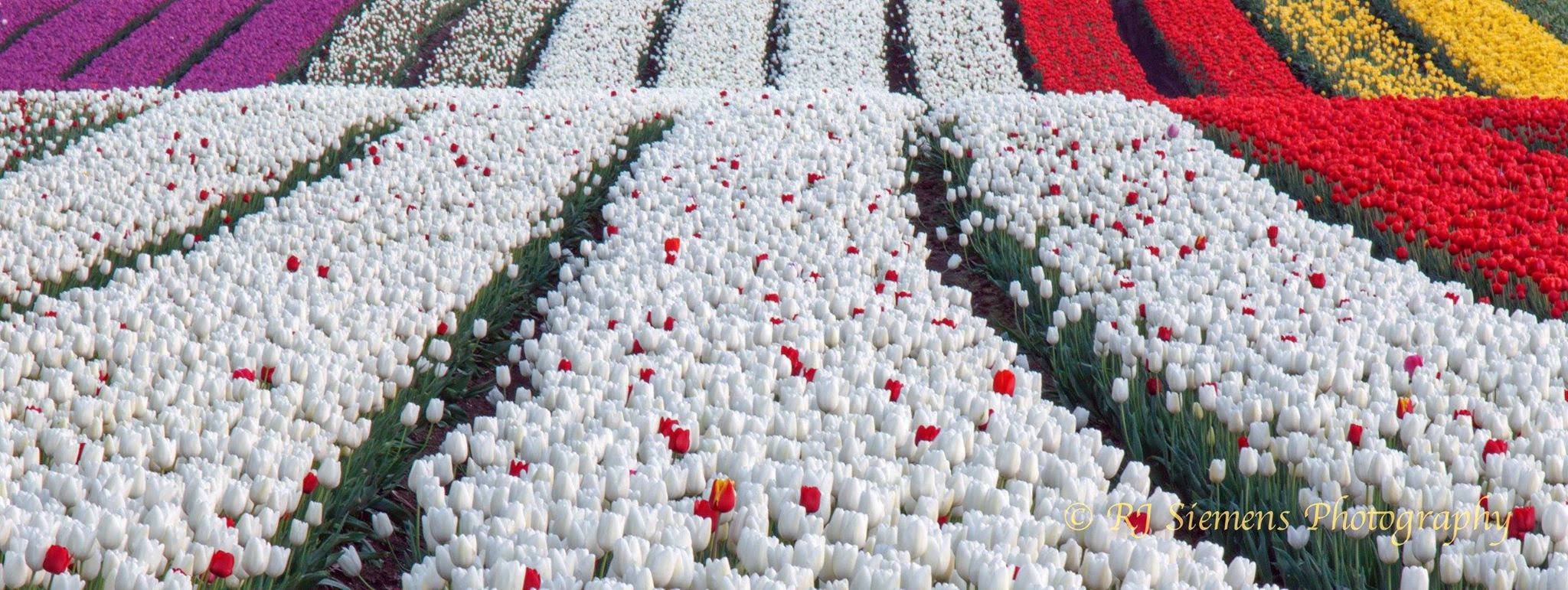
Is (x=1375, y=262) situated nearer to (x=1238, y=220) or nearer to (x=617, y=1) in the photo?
(x=1238, y=220)

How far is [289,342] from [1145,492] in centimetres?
369

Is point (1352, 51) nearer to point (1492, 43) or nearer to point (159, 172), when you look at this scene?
point (1492, 43)

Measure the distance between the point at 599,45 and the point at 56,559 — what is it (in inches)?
753

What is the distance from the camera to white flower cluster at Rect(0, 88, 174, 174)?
951 centimetres

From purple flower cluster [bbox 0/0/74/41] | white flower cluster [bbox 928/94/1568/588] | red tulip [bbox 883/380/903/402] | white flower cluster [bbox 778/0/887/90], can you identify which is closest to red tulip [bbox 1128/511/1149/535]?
white flower cluster [bbox 928/94/1568/588]

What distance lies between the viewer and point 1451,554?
→ 345 cm

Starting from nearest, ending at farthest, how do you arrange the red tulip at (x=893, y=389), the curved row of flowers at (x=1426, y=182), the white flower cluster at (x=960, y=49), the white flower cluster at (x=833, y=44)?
the red tulip at (x=893, y=389) → the curved row of flowers at (x=1426, y=182) → the white flower cluster at (x=960, y=49) → the white flower cluster at (x=833, y=44)

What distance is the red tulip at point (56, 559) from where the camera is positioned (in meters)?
3.07

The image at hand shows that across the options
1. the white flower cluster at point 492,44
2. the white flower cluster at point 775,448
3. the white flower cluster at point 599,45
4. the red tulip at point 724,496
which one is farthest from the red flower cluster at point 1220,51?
the red tulip at point 724,496

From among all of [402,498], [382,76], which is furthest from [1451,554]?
[382,76]

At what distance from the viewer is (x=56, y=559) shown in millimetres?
3090

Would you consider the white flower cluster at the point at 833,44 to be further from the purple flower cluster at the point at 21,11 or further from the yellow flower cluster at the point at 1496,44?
the purple flower cluster at the point at 21,11

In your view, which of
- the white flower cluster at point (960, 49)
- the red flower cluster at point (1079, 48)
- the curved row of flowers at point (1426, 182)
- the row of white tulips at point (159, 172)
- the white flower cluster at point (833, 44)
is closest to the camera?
the curved row of flowers at point (1426, 182)

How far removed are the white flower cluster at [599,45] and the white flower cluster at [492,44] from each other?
0.41 m
